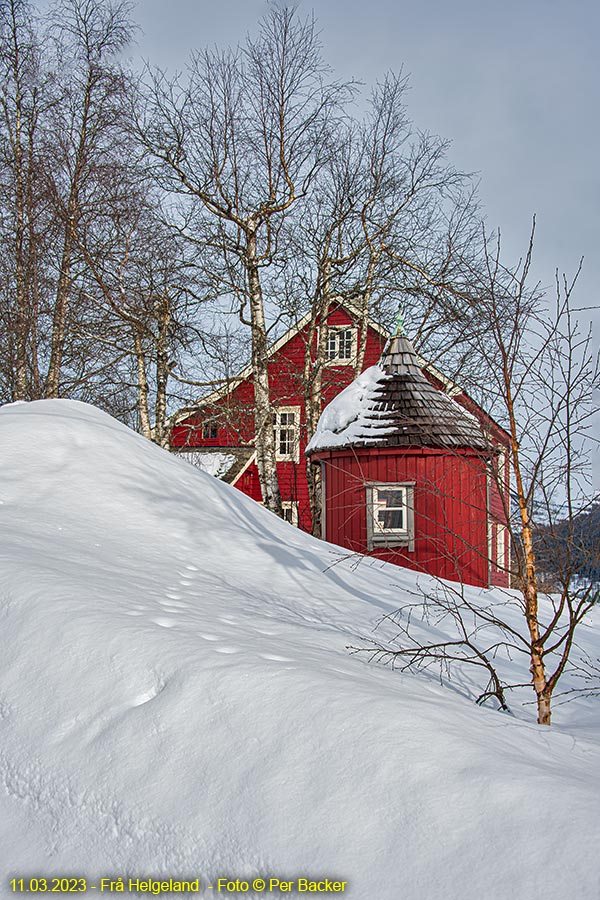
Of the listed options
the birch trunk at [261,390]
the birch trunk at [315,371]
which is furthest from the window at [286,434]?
the birch trunk at [261,390]

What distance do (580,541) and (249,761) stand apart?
91.4 inches

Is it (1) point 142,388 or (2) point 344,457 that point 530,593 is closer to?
(2) point 344,457

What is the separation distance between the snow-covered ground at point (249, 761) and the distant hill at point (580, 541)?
0.83 m

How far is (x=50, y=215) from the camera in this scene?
46.1ft

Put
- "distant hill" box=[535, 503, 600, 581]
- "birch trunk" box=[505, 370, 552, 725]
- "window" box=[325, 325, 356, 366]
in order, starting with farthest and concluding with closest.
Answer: "window" box=[325, 325, 356, 366] → "birch trunk" box=[505, 370, 552, 725] → "distant hill" box=[535, 503, 600, 581]

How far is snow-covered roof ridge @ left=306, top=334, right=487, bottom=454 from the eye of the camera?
1029 cm

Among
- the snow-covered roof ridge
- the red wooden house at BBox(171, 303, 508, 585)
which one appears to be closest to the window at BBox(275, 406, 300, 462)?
the red wooden house at BBox(171, 303, 508, 585)

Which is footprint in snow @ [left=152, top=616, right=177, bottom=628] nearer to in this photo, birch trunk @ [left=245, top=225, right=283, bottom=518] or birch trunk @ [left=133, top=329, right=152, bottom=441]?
birch trunk @ [left=245, top=225, right=283, bottom=518]

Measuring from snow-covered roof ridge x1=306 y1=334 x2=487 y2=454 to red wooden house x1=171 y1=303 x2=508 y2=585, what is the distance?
0.47 ft

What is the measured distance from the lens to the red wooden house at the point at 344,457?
9938 mm

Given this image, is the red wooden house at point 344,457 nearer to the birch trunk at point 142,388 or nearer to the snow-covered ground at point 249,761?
the birch trunk at point 142,388

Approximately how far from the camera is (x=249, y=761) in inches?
101

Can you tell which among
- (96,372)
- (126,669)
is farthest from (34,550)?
(96,372)

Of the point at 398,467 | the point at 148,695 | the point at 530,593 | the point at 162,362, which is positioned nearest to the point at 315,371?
the point at 162,362
